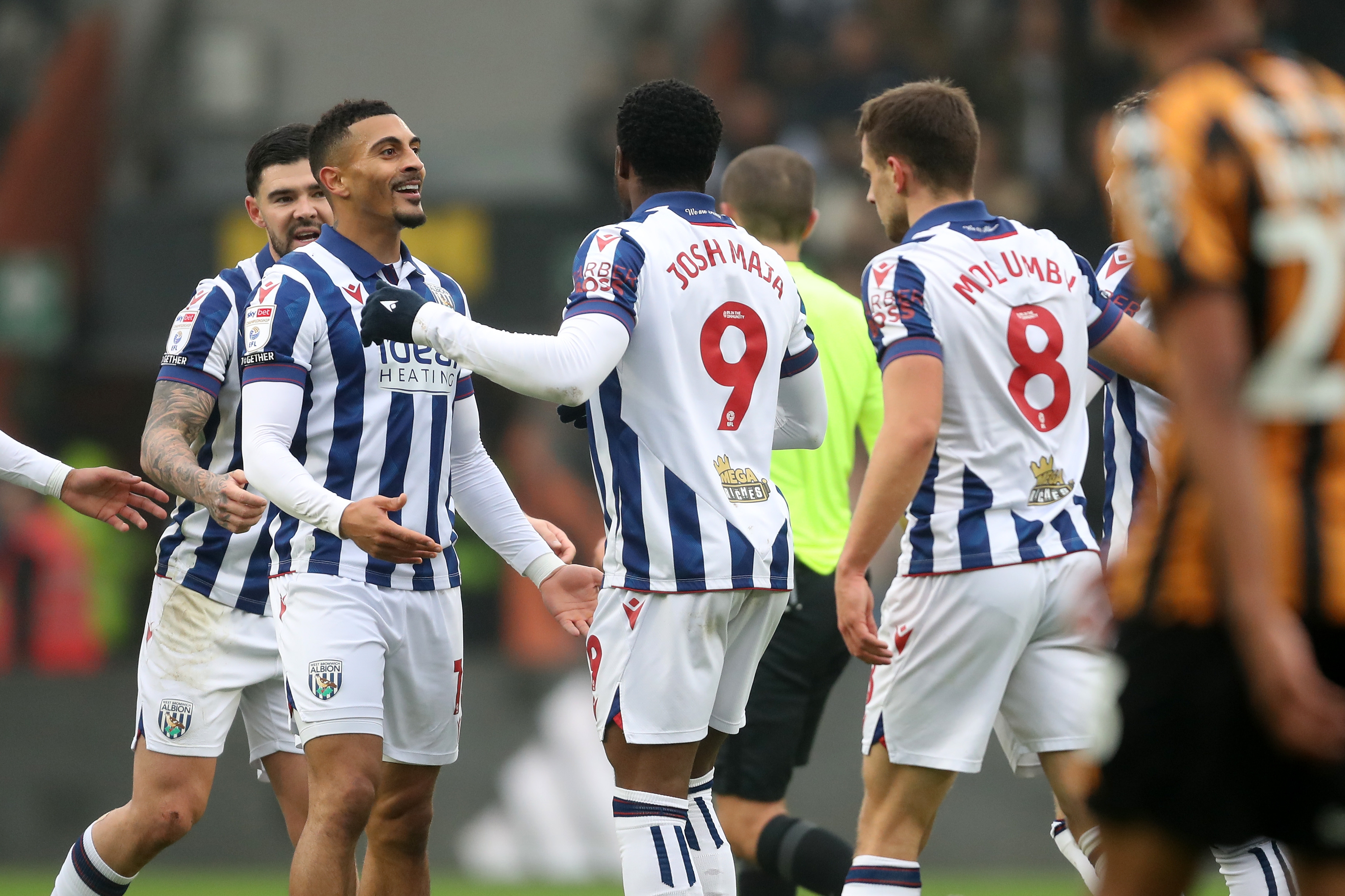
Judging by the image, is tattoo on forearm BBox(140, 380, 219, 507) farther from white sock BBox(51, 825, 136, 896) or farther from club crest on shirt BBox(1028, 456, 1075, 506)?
club crest on shirt BBox(1028, 456, 1075, 506)

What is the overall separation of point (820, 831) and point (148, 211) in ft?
31.4

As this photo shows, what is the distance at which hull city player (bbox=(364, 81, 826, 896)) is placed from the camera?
363cm

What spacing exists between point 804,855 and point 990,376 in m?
2.00

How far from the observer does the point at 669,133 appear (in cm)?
388

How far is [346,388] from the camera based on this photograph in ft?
13.5

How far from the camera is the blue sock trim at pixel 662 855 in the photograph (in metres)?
3.62

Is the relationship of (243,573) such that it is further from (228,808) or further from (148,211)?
(148,211)

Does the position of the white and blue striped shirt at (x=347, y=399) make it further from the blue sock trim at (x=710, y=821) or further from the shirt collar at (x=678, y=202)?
the blue sock trim at (x=710, y=821)

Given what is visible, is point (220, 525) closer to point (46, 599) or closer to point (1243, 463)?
→ point (1243, 463)

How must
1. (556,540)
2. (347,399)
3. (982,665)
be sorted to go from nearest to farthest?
(982,665) < (347,399) < (556,540)

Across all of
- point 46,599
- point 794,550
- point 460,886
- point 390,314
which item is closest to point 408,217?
point 390,314

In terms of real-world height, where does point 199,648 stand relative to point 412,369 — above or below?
below

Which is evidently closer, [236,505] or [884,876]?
[884,876]

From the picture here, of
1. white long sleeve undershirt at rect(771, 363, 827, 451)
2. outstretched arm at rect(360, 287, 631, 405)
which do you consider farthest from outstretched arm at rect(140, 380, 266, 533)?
white long sleeve undershirt at rect(771, 363, 827, 451)
